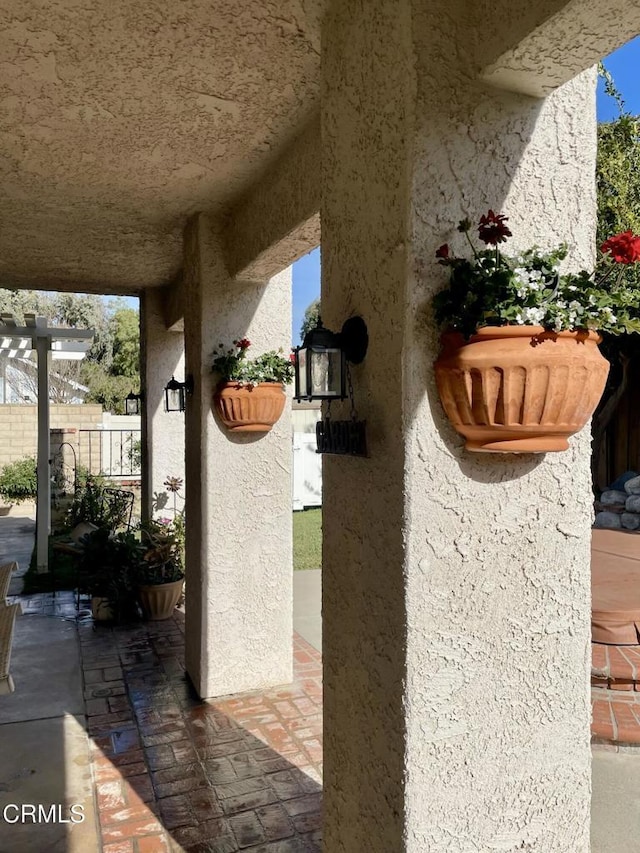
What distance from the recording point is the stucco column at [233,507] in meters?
3.68

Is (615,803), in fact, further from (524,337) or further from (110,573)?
(110,573)

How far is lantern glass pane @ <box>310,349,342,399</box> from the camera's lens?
1.65m

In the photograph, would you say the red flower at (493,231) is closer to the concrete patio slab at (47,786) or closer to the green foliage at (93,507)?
the concrete patio slab at (47,786)

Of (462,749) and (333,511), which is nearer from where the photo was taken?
(462,749)

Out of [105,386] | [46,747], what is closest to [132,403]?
[46,747]

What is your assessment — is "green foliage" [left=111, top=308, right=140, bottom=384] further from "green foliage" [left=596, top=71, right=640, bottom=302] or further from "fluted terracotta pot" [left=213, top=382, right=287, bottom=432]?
"fluted terracotta pot" [left=213, top=382, right=287, bottom=432]

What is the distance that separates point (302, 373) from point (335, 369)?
112 millimetres

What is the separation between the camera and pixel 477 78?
1412 mm

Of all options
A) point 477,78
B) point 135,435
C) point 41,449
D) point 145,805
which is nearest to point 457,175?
point 477,78

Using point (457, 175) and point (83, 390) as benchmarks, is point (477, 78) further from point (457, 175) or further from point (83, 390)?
point (83, 390)

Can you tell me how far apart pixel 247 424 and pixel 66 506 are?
640cm

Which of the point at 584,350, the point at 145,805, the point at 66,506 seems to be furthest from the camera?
the point at 66,506

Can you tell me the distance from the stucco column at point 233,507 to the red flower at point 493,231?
8.39 feet

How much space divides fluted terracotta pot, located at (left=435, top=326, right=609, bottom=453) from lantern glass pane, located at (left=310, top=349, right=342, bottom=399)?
1.20 feet
